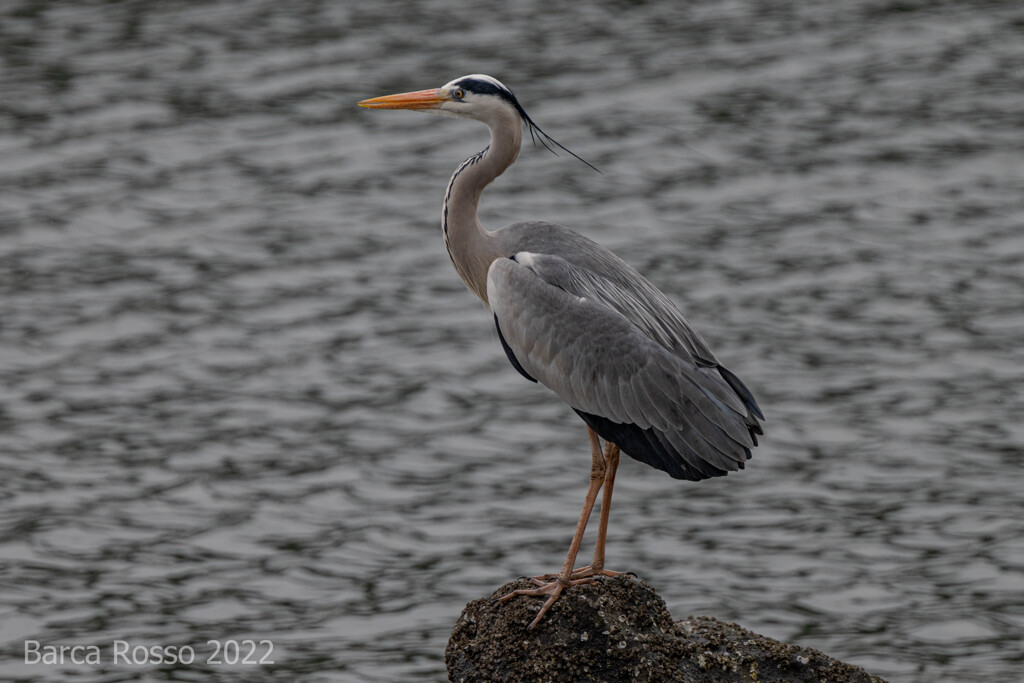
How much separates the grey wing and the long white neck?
0.66 ft

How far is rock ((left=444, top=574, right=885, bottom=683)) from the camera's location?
27.2 ft

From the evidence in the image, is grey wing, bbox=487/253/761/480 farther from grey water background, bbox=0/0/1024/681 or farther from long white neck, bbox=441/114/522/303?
grey water background, bbox=0/0/1024/681

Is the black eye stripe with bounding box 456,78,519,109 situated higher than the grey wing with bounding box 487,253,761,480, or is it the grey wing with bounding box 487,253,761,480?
the black eye stripe with bounding box 456,78,519,109

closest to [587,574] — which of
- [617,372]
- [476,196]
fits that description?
Result: [617,372]

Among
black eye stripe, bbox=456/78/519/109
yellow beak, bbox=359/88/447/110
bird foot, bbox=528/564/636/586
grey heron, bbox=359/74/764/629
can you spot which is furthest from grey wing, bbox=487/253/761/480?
yellow beak, bbox=359/88/447/110

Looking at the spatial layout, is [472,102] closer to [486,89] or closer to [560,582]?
[486,89]

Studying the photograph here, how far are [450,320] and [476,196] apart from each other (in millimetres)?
8209

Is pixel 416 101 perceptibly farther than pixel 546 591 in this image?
Yes

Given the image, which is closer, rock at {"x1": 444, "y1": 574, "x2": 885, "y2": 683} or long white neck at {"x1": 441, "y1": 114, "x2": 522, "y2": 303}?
rock at {"x1": 444, "y1": 574, "x2": 885, "y2": 683}

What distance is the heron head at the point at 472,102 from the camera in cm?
912

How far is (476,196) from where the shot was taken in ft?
30.2

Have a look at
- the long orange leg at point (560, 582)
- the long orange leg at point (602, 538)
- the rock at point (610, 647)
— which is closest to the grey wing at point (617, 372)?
the long orange leg at point (602, 538)

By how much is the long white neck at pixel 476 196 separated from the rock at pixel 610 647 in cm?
198

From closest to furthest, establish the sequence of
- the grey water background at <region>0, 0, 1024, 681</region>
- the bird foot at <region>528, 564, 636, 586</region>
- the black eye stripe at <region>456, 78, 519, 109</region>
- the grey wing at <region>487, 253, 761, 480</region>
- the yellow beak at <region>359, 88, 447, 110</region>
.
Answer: the bird foot at <region>528, 564, 636, 586</region> → the grey wing at <region>487, 253, 761, 480</region> → the black eye stripe at <region>456, 78, 519, 109</region> → the yellow beak at <region>359, 88, 447, 110</region> → the grey water background at <region>0, 0, 1024, 681</region>
